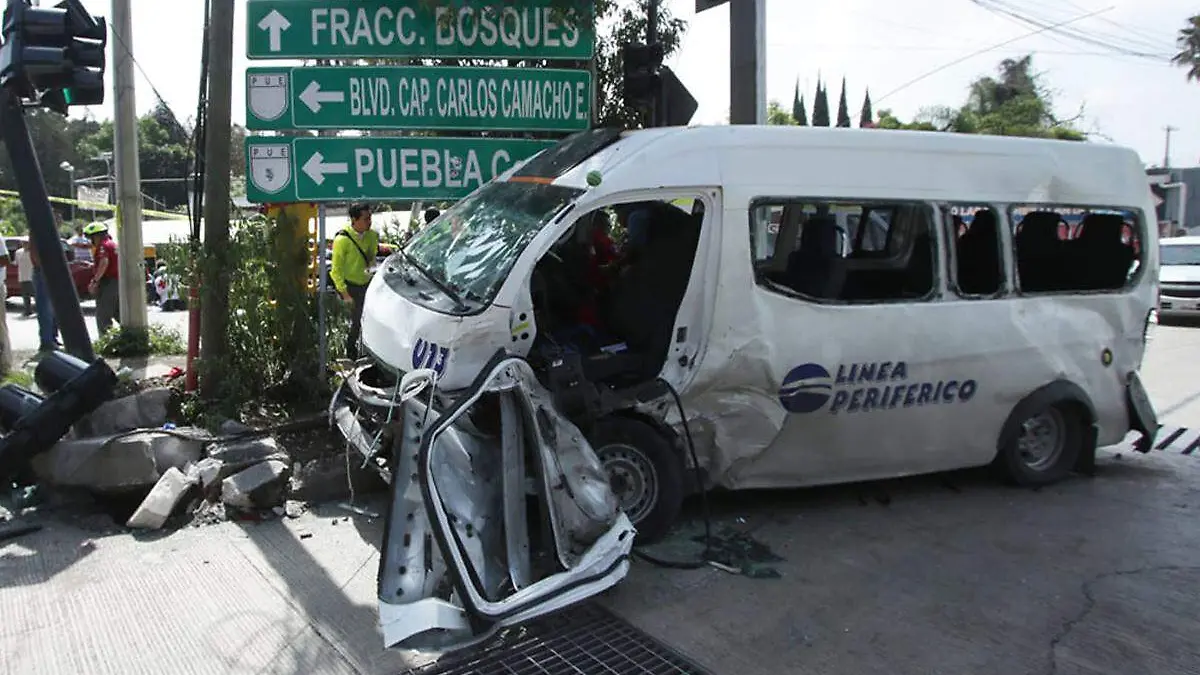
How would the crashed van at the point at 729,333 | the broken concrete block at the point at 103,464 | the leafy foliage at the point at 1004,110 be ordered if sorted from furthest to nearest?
the leafy foliage at the point at 1004,110 → the broken concrete block at the point at 103,464 → the crashed van at the point at 729,333

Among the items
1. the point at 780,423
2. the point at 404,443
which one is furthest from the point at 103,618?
the point at 780,423

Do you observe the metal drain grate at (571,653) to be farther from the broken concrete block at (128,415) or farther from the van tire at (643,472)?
the broken concrete block at (128,415)

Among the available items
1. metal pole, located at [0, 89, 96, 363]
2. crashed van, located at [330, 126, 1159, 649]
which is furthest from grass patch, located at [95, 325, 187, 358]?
crashed van, located at [330, 126, 1159, 649]

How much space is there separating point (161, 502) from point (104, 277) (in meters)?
7.38

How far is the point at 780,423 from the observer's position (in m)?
5.23

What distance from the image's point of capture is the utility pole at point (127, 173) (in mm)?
9555

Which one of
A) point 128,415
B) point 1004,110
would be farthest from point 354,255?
point 1004,110

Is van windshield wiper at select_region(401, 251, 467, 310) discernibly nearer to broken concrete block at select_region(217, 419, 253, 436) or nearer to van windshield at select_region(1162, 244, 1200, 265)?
broken concrete block at select_region(217, 419, 253, 436)

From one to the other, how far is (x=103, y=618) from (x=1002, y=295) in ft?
17.9

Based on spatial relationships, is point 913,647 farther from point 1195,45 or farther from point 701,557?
point 1195,45

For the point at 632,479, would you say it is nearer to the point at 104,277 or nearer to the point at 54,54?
the point at 54,54

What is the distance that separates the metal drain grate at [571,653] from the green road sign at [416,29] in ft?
17.0

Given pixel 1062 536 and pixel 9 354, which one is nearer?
pixel 1062 536

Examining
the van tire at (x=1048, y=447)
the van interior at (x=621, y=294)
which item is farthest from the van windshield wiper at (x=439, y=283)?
the van tire at (x=1048, y=447)
